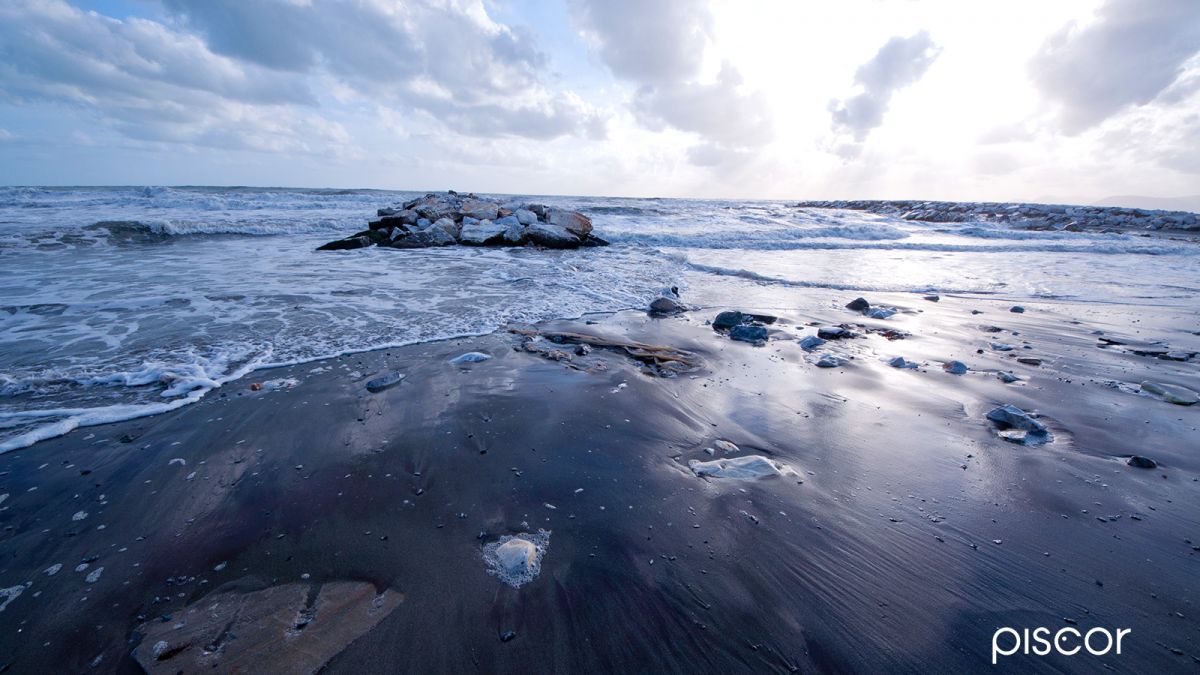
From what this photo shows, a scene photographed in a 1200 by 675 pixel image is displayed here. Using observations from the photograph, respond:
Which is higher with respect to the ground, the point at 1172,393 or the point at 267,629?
the point at 1172,393

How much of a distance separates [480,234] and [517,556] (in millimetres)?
12690

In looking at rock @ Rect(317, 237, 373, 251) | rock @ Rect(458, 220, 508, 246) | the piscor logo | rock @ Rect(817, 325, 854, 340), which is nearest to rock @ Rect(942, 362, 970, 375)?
rock @ Rect(817, 325, 854, 340)

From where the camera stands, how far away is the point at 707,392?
368cm

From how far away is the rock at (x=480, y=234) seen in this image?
13500mm

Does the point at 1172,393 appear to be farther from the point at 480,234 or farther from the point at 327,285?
the point at 480,234

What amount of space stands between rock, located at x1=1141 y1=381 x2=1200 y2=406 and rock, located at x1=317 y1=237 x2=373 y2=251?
13.8 m

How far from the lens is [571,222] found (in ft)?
47.7

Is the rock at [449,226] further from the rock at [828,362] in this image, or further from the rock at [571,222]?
the rock at [828,362]

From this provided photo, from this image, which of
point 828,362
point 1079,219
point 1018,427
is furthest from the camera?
point 1079,219

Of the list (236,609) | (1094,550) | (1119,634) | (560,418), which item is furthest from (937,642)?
(236,609)

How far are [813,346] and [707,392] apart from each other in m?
1.79

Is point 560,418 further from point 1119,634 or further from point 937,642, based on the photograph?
point 1119,634

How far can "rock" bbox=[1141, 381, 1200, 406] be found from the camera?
355 cm

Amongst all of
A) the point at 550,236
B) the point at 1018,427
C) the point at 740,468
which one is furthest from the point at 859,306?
the point at 550,236
